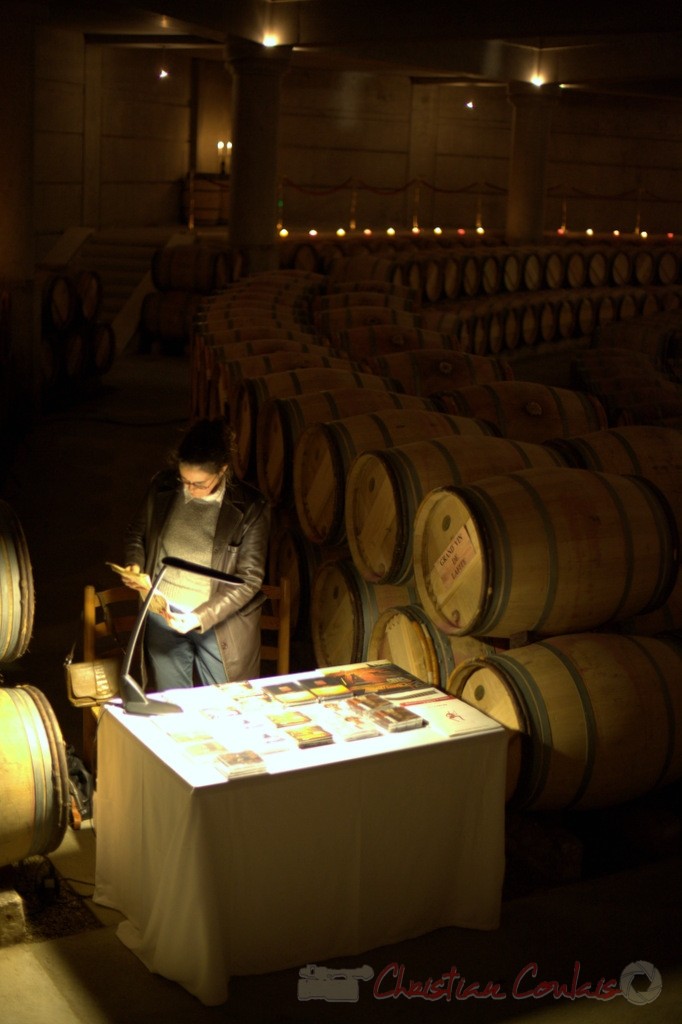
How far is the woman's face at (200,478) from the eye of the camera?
4285mm

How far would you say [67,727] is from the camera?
517 centimetres

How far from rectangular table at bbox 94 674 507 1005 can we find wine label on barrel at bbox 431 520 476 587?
678mm

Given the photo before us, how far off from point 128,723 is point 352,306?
7.96m

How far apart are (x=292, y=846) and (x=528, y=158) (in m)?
19.9

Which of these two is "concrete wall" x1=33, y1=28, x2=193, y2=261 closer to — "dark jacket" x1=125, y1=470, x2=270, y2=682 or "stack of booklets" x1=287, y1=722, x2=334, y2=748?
"dark jacket" x1=125, y1=470, x2=270, y2=682

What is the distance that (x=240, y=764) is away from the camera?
127 inches

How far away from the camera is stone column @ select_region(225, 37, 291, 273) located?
52.7 feet

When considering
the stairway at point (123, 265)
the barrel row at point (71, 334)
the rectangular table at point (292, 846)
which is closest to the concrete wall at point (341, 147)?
the stairway at point (123, 265)

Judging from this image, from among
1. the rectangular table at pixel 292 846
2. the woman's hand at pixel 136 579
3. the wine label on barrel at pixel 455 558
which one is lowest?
the rectangular table at pixel 292 846

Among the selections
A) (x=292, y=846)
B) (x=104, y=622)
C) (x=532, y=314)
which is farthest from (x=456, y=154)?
(x=292, y=846)

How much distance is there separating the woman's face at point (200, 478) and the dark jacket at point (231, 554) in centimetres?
11

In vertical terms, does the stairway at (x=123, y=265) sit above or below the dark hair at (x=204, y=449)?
above

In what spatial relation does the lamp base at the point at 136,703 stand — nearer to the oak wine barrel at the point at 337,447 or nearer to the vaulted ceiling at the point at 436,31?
the oak wine barrel at the point at 337,447

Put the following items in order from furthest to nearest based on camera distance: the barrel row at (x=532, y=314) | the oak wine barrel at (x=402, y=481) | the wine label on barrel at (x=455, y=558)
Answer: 1. the barrel row at (x=532, y=314)
2. the oak wine barrel at (x=402, y=481)
3. the wine label on barrel at (x=455, y=558)
